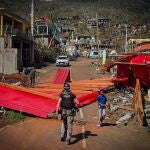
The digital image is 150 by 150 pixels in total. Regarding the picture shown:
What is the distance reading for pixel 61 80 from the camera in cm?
3062

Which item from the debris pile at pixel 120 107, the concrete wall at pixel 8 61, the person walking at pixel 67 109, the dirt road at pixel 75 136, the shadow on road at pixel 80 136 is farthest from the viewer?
the concrete wall at pixel 8 61

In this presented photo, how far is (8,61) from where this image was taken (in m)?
41.2

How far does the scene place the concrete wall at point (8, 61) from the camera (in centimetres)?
4112

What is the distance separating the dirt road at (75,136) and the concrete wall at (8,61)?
73.5 feet

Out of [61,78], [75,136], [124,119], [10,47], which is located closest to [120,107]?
[124,119]

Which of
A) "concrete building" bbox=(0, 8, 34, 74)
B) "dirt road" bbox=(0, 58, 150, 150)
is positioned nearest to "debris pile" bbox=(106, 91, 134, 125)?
"dirt road" bbox=(0, 58, 150, 150)

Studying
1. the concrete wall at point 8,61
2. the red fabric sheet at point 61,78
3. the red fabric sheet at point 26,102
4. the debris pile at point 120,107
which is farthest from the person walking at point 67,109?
the concrete wall at point 8,61

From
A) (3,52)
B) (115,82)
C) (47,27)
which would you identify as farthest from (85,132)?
(47,27)

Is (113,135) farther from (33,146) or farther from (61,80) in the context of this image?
(61,80)

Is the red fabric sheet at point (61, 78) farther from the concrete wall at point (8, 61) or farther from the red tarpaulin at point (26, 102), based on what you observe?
the concrete wall at point (8, 61)

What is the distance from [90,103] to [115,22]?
443ft

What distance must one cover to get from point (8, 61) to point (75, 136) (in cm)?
2651

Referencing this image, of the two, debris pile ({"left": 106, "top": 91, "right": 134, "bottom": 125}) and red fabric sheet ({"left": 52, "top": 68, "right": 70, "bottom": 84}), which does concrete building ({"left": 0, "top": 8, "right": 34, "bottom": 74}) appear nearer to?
red fabric sheet ({"left": 52, "top": 68, "right": 70, "bottom": 84})

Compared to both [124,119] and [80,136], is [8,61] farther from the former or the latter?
[80,136]
